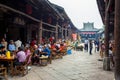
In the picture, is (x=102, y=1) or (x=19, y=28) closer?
(x=102, y=1)

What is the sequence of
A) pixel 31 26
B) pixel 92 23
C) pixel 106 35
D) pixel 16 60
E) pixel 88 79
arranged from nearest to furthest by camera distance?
pixel 88 79 → pixel 16 60 → pixel 106 35 → pixel 31 26 → pixel 92 23

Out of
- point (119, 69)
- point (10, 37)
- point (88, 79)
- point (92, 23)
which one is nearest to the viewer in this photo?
point (119, 69)

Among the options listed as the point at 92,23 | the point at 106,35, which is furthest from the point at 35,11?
the point at 92,23

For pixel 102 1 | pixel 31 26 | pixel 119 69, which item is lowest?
pixel 119 69

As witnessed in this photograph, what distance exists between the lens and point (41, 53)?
1415 centimetres

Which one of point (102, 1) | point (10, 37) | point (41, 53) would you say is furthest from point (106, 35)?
point (10, 37)

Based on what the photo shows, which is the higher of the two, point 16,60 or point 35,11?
point 35,11

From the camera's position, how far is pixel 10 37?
1484cm

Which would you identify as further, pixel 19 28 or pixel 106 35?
pixel 19 28

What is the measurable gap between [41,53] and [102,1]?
4.53 metres

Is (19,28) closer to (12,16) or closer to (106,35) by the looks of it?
(12,16)

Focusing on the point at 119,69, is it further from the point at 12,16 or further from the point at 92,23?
the point at 92,23

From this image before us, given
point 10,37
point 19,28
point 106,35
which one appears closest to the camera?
point 106,35

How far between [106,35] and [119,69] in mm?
5163
